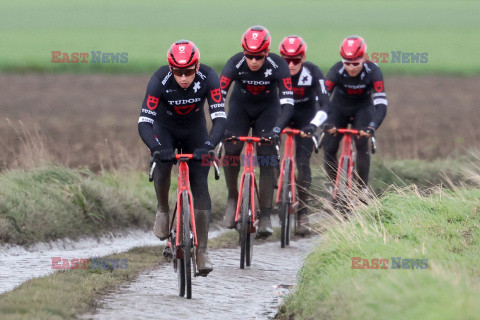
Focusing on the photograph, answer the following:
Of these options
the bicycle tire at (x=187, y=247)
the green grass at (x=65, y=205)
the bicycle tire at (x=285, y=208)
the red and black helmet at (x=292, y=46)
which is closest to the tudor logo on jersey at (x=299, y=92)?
the red and black helmet at (x=292, y=46)

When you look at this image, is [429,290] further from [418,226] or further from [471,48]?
[471,48]

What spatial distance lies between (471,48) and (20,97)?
4794 cm

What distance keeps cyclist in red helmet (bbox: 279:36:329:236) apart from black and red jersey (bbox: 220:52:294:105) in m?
1.06

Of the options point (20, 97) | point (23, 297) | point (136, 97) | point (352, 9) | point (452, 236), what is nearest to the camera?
point (23, 297)

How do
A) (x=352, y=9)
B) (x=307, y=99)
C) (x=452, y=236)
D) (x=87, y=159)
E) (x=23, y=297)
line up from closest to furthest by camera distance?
(x=23, y=297)
(x=452, y=236)
(x=307, y=99)
(x=87, y=159)
(x=352, y=9)

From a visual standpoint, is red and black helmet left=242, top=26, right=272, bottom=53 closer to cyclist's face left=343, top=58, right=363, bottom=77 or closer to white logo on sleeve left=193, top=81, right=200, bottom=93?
white logo on sleeve left=193, top=81, right=200, bottom=93

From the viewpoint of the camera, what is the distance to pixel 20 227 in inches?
484

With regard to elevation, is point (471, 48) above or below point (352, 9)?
below

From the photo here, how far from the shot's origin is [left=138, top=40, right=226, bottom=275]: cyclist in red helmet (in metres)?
9.44

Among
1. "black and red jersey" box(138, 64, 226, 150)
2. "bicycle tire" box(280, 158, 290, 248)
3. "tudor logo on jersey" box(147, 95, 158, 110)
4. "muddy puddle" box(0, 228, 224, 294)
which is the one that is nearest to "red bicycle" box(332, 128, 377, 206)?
"bicycle tire" box(280, 158, 290, 248)

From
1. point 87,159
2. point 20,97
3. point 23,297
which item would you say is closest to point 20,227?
point 23,297

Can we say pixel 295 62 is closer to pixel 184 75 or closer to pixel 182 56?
pixel 184 75

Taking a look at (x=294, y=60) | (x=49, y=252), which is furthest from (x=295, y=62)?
(x=49, y=252)

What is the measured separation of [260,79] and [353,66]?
6.90 ft
